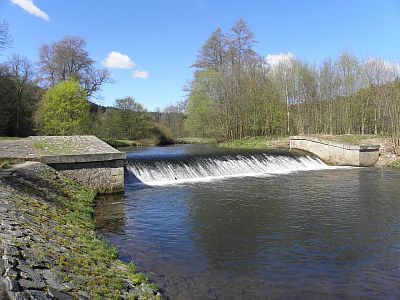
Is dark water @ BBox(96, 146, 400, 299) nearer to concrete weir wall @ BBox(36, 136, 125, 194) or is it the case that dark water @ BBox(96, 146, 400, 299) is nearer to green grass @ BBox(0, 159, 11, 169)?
concrete weir wall @ BBox(36, 136, 125, 194)

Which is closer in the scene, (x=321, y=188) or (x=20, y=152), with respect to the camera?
(x=20, y=152)

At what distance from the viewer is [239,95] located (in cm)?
3631

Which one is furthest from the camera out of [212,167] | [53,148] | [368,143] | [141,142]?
[141,142]

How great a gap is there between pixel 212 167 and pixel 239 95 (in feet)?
58.6

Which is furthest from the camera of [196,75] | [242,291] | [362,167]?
[196,75]

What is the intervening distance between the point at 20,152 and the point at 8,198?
6.64 meters

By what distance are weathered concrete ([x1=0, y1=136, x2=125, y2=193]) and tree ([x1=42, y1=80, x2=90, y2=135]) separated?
16478 millimetres

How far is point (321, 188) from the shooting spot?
15219 millimetres

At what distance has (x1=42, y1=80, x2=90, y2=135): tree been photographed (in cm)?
3081

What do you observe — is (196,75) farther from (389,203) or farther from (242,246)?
(242,246)

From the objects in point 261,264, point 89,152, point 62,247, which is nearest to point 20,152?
point 89,152

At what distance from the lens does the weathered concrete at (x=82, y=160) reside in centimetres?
1318

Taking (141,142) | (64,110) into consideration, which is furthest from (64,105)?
(141,142)

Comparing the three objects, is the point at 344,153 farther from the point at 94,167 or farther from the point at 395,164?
the point at 94,167
